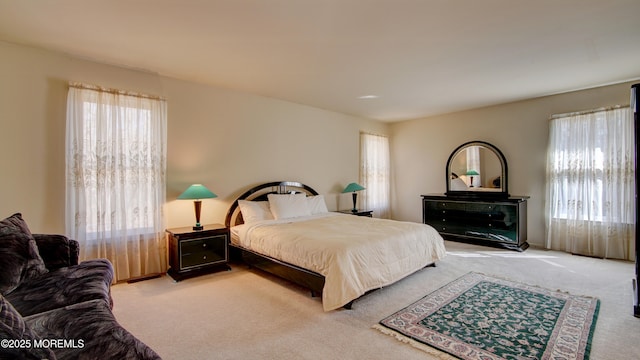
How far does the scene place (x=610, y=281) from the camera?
344 centimetres

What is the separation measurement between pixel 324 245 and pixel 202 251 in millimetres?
1811

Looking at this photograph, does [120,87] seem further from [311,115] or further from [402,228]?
[402,228]

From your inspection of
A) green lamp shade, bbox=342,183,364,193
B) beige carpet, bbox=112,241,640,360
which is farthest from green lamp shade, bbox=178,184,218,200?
green lamp shade, bbox=342,183,364,193

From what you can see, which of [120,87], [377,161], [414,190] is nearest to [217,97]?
[120,87]

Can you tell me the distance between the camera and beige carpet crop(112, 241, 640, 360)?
7.16 feet

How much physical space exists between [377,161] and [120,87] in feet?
16.7

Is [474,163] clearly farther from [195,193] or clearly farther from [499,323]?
[195,193]

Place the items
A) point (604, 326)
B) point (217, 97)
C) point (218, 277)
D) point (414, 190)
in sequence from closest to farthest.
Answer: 1. point (604, 326)
2. point (218, 277)
3. point (217, 97)
4. point (414, 190)

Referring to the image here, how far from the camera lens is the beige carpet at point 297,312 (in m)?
2.18

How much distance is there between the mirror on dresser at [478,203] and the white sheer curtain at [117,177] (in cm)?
498

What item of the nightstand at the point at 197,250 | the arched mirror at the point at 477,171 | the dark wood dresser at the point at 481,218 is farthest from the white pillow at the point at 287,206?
the arched mirror at the point at 477,171

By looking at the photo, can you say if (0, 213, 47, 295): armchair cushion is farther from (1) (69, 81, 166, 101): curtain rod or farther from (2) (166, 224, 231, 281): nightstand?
(1) (69, 81, 166, 101): curtain rod

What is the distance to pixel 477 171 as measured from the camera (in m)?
5.81

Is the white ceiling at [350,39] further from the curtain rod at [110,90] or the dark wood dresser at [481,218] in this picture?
the dark wood dresser at [481,218]
